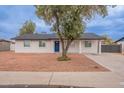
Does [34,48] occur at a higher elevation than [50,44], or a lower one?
lower

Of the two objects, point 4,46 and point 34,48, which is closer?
point 34,48

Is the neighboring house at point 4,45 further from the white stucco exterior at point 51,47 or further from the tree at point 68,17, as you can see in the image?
the tree at point 68,17

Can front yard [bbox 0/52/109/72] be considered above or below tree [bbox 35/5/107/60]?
below

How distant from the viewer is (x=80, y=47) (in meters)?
32.6

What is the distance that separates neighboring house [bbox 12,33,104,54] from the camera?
32.6 meters

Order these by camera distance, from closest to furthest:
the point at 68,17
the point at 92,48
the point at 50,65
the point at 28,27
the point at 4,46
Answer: the point at 50,65 < the point at 68,17 < the point at 92,48 < the point at 4,46 < the point at 28,27

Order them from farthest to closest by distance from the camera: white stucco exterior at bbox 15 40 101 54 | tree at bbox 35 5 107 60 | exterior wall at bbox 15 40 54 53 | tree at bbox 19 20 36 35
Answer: tree at bbox 19 20 36 35
exterior wall at bbox 15 40 54 53
white stucco exterior at bbox 15 40 101 54
tree at bbox 35 5 107 60

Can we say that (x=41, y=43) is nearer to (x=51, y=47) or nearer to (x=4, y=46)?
(x=51, y=47)

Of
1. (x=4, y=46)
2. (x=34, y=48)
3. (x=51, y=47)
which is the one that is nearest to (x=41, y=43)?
(x=34, y=48)

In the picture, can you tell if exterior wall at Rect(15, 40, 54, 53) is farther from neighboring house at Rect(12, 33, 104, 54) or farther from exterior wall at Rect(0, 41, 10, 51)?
exterior wall at Rect(0, 41, 10, 51)

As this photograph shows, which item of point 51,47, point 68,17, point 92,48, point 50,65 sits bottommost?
point 50,65

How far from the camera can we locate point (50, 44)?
33.3 metres

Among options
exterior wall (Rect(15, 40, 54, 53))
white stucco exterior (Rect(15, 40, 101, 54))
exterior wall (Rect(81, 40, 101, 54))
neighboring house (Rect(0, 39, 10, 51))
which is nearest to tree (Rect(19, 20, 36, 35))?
neighboring house (Rect(0, 39, 10, 51))
